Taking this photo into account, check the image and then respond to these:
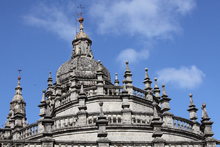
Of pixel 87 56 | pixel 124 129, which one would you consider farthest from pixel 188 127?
pixel 87 56

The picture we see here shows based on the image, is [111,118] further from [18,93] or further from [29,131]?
[18,93]

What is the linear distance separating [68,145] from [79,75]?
19.4m

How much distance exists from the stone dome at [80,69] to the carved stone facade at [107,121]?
127 millimetres

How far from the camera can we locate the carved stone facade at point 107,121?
22.0m

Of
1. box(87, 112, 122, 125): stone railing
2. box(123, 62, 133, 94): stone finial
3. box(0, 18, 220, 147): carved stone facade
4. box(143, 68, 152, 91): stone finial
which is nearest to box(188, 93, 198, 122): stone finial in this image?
box(0, 18, 220, 147): carved stone facade

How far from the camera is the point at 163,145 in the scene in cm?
2205

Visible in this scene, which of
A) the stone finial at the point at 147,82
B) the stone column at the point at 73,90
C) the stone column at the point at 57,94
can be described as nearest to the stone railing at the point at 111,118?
the stone column at the point at 73,90

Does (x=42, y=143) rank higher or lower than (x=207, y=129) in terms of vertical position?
lower

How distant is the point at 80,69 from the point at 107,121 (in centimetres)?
1948

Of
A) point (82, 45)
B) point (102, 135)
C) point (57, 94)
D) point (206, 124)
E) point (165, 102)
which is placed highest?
point (82, 45)

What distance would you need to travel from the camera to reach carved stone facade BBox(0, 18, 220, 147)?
22.0 m

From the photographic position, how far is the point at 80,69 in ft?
136

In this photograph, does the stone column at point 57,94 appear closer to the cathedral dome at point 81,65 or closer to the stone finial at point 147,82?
the cathedral dome at point 81,65

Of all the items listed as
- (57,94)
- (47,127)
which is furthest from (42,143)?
(57,94)
